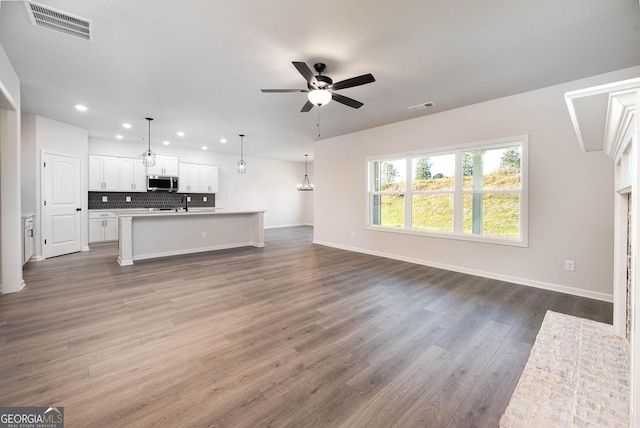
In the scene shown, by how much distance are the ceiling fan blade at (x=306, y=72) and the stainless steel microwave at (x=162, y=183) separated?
661 cm

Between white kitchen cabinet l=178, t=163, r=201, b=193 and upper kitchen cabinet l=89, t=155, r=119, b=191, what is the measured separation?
1593 millimetres

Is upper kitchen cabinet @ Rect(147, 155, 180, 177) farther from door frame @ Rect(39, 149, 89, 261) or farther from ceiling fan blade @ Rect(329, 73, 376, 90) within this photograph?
ceiling fan blade @ Rect(329, 73, 376, 90)

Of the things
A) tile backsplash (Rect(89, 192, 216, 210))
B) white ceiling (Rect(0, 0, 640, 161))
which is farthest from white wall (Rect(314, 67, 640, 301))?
tile backsplash (Rect(89, 192, 216, 210))

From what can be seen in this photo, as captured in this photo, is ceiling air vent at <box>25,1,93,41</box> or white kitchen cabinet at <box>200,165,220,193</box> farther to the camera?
white kitchen cabinet at <box>200,165,220,193</box>

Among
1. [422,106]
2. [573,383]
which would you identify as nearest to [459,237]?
[422,106]

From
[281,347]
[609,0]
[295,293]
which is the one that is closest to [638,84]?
[609,0]

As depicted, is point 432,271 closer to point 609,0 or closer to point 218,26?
point 609,0

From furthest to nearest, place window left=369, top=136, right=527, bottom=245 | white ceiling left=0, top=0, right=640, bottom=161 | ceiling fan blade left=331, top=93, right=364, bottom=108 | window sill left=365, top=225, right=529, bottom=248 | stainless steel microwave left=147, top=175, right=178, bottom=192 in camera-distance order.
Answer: stainless steel microwave left=147, top=175, right=178, bottom=192 < window left=369, top=136, right=527, bottom=245 < window sill left=365, top=225, right=529, bottom=248 < ceiling fan blade left=331, top=93, right=364, bottom=108 < white ceiling left=0, top=0, right=640, bottom=161

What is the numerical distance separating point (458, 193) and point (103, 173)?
854cm

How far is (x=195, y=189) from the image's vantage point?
855cm

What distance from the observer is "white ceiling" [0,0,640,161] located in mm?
2236

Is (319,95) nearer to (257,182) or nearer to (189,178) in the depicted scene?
(189,178)

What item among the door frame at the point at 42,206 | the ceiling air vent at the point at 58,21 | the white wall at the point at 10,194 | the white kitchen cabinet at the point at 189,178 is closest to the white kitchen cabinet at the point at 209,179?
the white kitchen cabinet at the point at 189,178

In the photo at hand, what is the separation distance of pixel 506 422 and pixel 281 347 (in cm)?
154
